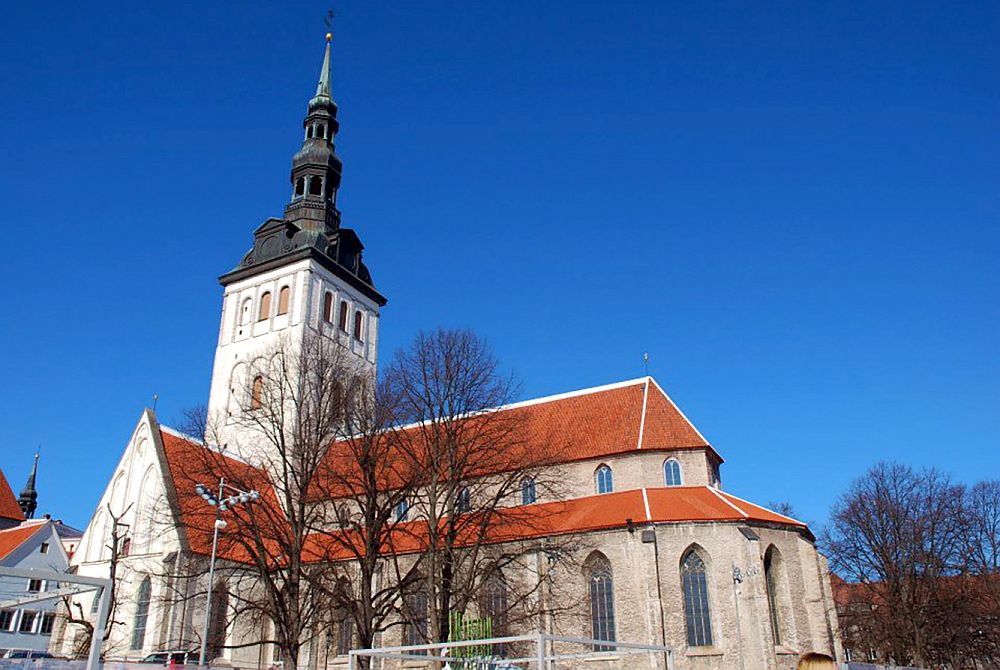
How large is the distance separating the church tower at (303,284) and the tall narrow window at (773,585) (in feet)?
85.9

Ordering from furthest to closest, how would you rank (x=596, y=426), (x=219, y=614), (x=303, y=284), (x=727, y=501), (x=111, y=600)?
(x=303, y=284)
(x=596, y=426)
(x=219, y=614)
(x=727, y=501)
(x=111, y=600)

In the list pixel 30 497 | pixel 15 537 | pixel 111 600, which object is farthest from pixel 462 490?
pixel 30 497

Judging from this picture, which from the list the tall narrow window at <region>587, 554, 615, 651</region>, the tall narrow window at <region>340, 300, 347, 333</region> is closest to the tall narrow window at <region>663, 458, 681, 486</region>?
the tall narrow window at <region>587, 554, 615, 651</region>

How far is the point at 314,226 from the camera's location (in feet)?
163

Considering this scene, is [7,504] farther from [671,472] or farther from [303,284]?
[671,472]

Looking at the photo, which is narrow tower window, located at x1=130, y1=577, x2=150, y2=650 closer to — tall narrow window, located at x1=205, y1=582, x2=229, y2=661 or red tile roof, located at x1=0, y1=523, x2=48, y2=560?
tall narrow window, located at x1=205, y1=582, x2=229, y2=661

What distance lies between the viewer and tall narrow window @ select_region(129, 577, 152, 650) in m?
34.1

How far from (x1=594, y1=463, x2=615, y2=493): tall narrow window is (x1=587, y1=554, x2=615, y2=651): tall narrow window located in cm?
445

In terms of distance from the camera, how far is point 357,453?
30.0 m

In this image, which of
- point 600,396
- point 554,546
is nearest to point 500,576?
point 554,546

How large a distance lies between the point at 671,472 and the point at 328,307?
24.1m

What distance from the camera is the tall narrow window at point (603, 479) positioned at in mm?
36438

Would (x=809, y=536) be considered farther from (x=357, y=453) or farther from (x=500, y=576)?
(x=357, y=453)

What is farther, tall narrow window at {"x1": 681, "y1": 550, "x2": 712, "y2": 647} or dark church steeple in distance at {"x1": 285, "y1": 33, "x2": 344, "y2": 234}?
dark church steeple in distance at {"x1": 285, "y1": 33, "x2": 344, "y2": 234}
